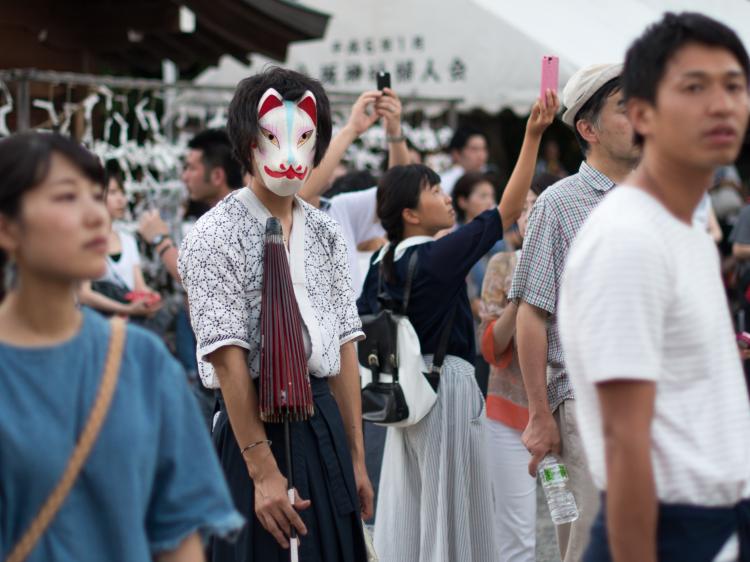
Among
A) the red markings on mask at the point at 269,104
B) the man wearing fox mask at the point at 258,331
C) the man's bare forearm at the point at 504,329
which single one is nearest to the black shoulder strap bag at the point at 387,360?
the man's bare forearm at the point at 504,329

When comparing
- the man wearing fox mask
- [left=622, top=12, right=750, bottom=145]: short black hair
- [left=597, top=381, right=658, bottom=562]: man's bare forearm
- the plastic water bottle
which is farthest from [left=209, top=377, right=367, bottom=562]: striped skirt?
[left=622, top=12, right=750, bottom=145]: short black hair

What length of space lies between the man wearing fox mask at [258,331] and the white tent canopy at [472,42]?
6205 mm

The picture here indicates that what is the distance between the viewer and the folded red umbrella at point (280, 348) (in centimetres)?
333

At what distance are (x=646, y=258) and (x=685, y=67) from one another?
39 centimetres

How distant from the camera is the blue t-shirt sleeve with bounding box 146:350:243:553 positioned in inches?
91.7

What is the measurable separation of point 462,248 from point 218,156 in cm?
206

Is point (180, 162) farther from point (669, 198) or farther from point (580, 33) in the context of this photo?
point (669, 198)

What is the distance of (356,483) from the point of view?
3.69 metres

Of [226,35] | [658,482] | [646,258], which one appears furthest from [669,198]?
[226,35]

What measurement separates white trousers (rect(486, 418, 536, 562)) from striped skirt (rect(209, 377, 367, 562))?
5.22ft

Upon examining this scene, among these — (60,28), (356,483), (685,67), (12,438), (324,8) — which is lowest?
(356,483)

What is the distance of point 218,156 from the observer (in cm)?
612

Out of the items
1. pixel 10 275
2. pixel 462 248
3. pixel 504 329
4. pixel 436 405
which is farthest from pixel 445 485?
pixel 10 275

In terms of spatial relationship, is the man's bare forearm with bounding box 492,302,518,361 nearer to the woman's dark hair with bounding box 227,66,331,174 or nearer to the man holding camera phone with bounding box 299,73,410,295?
the man holding camera phone with bounding box 299,73,410,295
